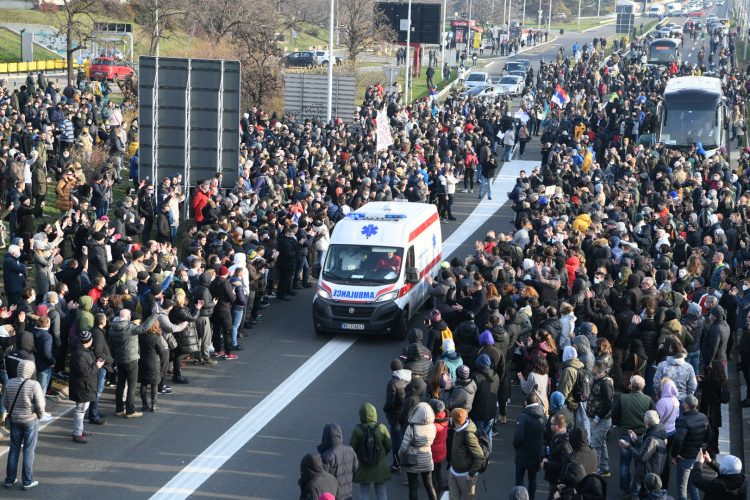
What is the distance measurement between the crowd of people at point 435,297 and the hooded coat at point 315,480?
2 centimetres

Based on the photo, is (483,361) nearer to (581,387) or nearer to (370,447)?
(581,387)

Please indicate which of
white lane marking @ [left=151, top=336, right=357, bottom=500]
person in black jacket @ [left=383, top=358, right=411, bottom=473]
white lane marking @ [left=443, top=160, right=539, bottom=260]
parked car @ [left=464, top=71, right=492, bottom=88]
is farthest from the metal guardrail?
person in black jacket @ [left=383, top=358, right=411, bottom=473]

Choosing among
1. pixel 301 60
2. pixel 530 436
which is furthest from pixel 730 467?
pixel 301 60

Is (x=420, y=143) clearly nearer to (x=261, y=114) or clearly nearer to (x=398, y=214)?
(x=261, y=114)

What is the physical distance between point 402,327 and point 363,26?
156 ft

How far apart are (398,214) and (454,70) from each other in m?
57.9

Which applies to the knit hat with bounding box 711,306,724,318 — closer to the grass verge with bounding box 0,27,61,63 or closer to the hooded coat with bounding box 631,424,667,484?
the hooded coat with bounding box 631,424,667,484

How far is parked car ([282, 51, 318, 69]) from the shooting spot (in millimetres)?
67062

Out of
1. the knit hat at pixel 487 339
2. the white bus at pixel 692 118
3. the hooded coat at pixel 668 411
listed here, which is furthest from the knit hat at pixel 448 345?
the white bus at pixel 692 118

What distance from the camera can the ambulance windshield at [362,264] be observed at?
21078mm

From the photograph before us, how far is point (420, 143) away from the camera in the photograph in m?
35.8

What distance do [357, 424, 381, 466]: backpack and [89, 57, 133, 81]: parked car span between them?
44.0 meters

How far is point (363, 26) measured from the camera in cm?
6638

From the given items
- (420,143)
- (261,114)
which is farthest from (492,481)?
(261,114)
